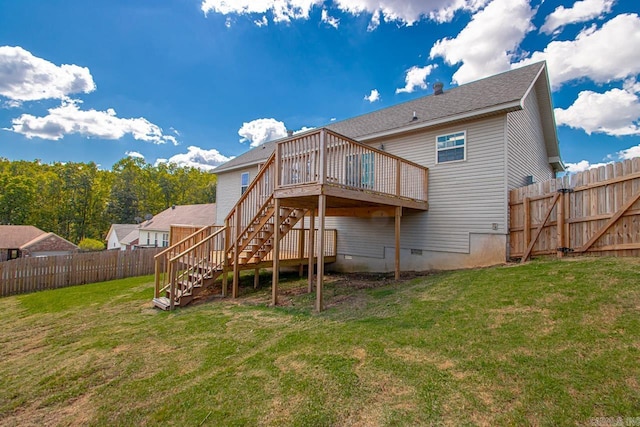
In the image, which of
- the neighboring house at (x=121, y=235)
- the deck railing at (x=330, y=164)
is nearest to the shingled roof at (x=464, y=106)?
the deck railing at (x=330, y=164)

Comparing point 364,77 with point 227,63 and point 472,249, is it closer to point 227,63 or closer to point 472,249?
point 227,63

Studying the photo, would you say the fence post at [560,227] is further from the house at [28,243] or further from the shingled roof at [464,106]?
the house at [28,243]

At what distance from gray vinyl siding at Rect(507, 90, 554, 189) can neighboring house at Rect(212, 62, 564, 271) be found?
0.03 metres

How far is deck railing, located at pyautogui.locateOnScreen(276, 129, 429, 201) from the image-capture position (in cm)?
602

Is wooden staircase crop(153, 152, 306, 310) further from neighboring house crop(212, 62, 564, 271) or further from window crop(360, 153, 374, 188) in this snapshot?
window crop(360, 153, 374, 188)

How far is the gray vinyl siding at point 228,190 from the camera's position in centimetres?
1588

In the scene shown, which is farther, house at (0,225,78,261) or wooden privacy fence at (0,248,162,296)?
house at (0,225,78,261)

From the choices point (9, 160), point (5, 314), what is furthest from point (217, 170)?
point (9, 160)

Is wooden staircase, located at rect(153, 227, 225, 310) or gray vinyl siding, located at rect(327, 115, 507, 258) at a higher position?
gray vinyl siding, located at rect(327, 115, 507, 258)

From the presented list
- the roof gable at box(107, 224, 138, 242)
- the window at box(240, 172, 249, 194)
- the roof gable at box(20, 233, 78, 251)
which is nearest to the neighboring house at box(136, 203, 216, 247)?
the roof gable at box(107, 224, 138, 242)

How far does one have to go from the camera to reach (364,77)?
49.0 ft

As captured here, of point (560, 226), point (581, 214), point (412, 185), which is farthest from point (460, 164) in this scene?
point (581, 214)

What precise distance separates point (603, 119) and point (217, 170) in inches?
881

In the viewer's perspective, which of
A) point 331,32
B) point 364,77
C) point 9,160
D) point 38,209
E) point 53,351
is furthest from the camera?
point 9,160
